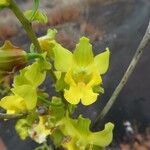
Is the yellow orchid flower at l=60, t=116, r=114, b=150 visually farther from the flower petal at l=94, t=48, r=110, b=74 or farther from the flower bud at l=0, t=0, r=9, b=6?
the flower bud at l=0, t=0, r=9, b=6

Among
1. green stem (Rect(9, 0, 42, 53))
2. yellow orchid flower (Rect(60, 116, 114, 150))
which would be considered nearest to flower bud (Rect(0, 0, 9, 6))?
green stem (Rect(9, 0, 42, 53))

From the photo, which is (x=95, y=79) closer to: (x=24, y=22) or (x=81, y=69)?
(x=81, y=69)

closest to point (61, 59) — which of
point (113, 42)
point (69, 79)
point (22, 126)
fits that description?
point (69, 79)

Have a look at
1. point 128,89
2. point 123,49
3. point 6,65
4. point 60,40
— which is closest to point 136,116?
point 128,89

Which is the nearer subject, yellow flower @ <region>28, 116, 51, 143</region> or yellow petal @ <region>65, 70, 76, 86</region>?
yellow petal @ <region>65, 70, 76, 86</region>

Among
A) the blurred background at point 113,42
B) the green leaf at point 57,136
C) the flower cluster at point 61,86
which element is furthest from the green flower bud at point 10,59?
the blurred background at point 113,42

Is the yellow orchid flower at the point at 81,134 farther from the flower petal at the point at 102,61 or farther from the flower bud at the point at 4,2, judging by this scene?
the flower bud at the point at 4,2
